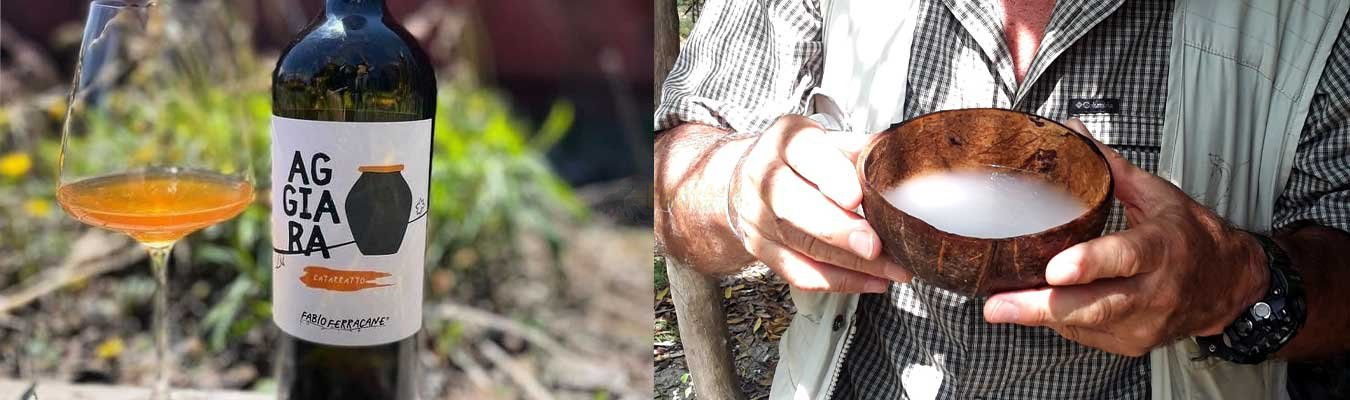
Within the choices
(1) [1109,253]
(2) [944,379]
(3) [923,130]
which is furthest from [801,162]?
(2) [944,379]

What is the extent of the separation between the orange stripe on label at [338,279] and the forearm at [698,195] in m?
0.40

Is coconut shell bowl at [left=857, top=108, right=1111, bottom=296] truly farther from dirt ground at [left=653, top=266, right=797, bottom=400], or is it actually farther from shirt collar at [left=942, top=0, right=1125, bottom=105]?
dirt ground at [left=653, top=266, right=797, bottom=400]

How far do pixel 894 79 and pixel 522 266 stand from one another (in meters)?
1.02

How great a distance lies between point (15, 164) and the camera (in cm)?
179

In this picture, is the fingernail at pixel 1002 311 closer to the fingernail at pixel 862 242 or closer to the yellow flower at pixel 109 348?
the fingernail at pixel 862 242

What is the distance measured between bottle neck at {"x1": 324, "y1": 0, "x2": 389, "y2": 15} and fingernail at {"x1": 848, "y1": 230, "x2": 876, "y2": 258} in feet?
1.35

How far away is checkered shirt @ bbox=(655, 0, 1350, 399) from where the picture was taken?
100 cm

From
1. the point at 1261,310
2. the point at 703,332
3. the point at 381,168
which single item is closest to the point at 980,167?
the point at 1261,310

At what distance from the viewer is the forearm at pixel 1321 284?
3.05ft

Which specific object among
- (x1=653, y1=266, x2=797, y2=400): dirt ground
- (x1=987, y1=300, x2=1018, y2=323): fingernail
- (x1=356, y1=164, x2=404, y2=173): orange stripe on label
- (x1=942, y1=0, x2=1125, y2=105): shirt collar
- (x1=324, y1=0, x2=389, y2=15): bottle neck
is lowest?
(x1=653, y1=266, x2=797, y2=400): dirt ground

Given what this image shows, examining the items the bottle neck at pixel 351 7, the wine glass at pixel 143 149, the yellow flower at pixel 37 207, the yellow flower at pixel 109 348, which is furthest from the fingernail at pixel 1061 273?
the yellow flower at pixel 37 207

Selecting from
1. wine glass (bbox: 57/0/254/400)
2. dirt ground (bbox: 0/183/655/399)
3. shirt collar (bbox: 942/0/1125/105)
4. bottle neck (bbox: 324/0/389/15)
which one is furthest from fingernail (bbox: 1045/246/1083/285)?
dirt ground (bbox: 0/183/655/399)

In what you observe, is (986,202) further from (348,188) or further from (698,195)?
(348,188)

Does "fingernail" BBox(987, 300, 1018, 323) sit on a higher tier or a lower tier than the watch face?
higher
